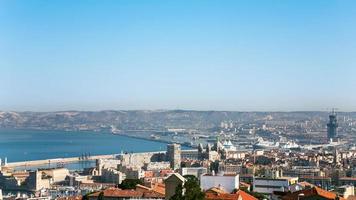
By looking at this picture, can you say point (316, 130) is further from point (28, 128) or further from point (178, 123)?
point (28, 128)

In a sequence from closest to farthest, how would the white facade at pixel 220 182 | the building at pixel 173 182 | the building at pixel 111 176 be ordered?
the building at pixel 173 182, the white facade at pixel 220 182, the building at pixel 111 176

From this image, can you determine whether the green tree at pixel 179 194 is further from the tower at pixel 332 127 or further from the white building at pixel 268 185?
the tower at pixel 332 127

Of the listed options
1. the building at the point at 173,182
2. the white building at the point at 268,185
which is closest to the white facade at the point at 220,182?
the white building at the point at 268,185

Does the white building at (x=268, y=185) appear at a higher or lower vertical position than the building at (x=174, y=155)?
higher

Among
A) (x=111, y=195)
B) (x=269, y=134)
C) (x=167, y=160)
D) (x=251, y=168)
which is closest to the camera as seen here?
(x=111, y=195)

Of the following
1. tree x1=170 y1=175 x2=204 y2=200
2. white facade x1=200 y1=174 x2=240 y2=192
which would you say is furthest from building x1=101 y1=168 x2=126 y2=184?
tree x1=170 y1=175 x2=204 y2=200

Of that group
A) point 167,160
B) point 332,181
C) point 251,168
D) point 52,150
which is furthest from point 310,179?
point 52,150

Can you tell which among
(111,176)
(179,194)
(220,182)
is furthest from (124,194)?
(111,176)

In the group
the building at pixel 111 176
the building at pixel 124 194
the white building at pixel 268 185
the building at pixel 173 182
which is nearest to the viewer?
the building at pixel 173 182

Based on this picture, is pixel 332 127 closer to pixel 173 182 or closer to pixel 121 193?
pixel 121 193

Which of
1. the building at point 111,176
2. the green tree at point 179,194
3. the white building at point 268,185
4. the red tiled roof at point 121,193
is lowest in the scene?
the building at point 111,176

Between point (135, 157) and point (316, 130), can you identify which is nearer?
point (135, 157)
